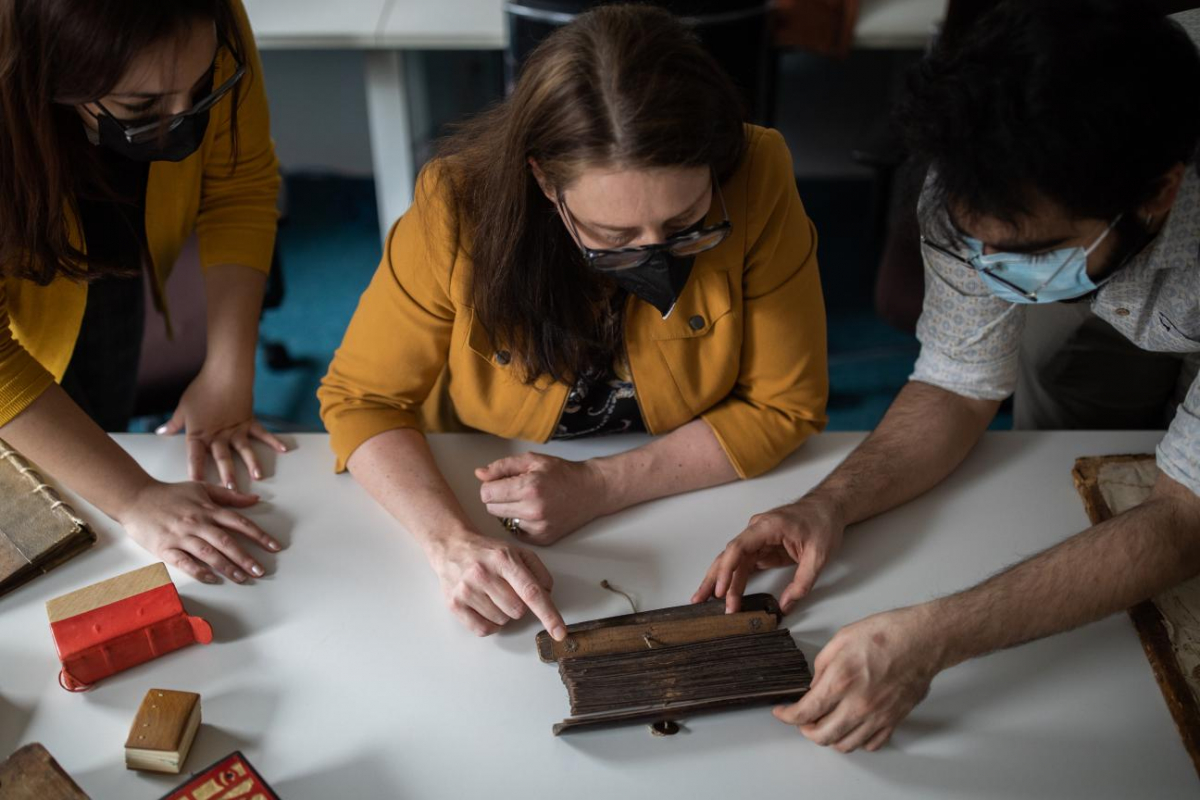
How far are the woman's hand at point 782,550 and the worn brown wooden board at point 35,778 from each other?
657mm

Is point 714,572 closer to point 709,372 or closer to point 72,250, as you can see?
point 709,372

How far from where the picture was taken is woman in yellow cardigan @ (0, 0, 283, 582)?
3.57 feet


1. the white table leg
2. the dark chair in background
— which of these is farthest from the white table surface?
the white table leg

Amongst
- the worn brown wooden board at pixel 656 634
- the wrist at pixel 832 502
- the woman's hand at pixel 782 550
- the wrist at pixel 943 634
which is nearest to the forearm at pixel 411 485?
the worn brown wooden board at pixel 656 634

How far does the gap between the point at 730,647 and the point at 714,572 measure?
110mm

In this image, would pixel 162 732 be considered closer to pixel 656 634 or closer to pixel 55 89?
pixel 656 634

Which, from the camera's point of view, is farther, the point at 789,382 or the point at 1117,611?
the point at 789,382

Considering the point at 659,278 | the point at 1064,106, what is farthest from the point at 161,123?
the point at 1064,106

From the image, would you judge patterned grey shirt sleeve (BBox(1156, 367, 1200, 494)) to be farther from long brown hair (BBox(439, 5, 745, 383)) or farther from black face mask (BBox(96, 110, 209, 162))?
black face mask (BBox(96, 110, 209, 162))

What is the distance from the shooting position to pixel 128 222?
1.46 metres

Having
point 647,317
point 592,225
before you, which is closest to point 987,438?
Result: point 647,317

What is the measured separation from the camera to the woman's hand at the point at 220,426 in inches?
54.8

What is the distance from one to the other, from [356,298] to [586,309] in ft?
6.71

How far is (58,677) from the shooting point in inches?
43.2
